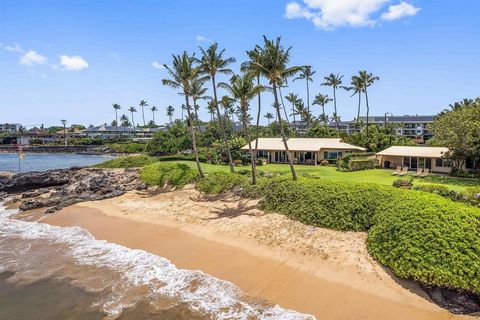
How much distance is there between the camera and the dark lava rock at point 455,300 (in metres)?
11.4

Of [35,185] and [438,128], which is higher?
[438,128]

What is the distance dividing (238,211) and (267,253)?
656 cm

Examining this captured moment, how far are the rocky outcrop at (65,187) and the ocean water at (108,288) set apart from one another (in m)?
11.3

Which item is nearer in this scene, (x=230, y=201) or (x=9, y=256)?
(x=9, y=256)

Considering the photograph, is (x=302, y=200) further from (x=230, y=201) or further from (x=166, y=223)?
(x=166, y=223)

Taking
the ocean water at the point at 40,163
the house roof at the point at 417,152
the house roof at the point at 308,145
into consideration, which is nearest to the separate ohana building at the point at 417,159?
the house roof at the point at 417,152

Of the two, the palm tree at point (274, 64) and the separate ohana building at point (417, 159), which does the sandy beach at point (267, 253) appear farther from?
the separate ohana building at point (417, 159)

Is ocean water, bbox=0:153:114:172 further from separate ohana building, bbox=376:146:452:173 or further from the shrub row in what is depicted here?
separate ohana building, bbox=376:146:452:173

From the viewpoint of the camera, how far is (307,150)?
47094 mm

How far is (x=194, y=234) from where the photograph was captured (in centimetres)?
1977

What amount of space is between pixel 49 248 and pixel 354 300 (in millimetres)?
16659

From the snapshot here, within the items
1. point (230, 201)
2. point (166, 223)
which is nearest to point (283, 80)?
point (230, 201)

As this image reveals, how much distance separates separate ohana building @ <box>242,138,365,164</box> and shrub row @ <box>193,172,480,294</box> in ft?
86.0

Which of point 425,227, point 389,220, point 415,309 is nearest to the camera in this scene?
point 415,309
